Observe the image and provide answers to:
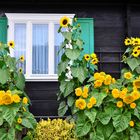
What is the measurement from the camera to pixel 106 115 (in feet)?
17.6

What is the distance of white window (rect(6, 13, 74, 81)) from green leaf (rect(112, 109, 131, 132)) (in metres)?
2.82

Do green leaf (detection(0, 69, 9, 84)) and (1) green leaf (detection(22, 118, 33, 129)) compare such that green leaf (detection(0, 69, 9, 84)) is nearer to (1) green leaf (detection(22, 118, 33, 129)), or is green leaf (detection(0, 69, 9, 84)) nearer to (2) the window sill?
(1) green leaf (detection(22, 118, 33, 129))

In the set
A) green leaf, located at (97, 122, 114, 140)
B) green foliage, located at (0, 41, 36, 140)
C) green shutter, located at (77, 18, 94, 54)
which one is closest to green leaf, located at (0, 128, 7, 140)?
green foliage, located at (0, 41, 36, 140)

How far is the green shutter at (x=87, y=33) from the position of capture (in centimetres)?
812

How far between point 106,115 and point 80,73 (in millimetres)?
1381

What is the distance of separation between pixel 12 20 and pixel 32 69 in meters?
1.07

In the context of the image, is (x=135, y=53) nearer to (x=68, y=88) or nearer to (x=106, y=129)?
(x=68, y=88)

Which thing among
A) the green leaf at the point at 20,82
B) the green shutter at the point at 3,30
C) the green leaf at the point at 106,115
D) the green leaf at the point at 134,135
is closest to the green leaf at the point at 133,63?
the green leaf at the point at 106,115

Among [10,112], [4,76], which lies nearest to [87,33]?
[4,76]

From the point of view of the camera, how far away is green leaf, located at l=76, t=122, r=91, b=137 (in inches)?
209

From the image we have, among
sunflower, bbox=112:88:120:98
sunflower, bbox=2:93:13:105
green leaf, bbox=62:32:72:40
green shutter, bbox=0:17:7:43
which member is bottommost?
sunflower, bbox=2:93:13:105

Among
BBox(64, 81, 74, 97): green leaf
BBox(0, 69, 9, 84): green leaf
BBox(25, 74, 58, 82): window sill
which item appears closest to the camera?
BBox(0, 69, 9, 84): green leaf

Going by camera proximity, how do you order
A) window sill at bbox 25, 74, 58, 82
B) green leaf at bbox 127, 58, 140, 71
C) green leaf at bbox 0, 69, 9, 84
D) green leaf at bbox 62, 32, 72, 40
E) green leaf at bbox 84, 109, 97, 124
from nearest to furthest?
green leaf at bbox 84, 109, 97, 124
green leaf at bbox 0, 69, 9, 84
green leaf at bbox 127, 58, 140, 71
green leaf at bbox 62, 32, 72, 40
window sill at bbox 25, 74, 58, 82

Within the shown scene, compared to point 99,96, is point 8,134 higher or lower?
lower
